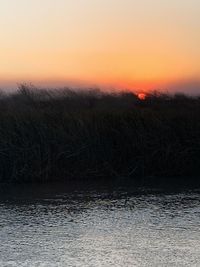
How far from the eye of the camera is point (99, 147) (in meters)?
17.6

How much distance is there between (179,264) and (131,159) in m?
11.0

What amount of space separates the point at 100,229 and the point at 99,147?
8.79m

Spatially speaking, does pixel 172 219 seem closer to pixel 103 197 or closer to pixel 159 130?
pixel 103 197

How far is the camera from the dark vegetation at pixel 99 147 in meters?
16.7

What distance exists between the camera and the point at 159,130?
18.2 m

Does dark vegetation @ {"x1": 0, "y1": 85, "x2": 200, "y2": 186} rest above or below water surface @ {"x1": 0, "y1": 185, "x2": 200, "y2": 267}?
above

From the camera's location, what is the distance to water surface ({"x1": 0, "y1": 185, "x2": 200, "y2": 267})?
277 inches

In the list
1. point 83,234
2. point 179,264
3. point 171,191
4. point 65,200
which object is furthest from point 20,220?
point 171,191

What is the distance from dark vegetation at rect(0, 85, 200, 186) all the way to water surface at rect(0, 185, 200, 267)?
11.3ft

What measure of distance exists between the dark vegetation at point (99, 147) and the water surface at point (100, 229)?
345cm

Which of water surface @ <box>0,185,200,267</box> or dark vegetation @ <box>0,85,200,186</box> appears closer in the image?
water surface @ <box>0,185,200,267</box>

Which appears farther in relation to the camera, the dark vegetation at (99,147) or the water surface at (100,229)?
the dark vegetation at (99,147)

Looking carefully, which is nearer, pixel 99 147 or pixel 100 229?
pixel 100 229

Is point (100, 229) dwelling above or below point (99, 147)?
below
